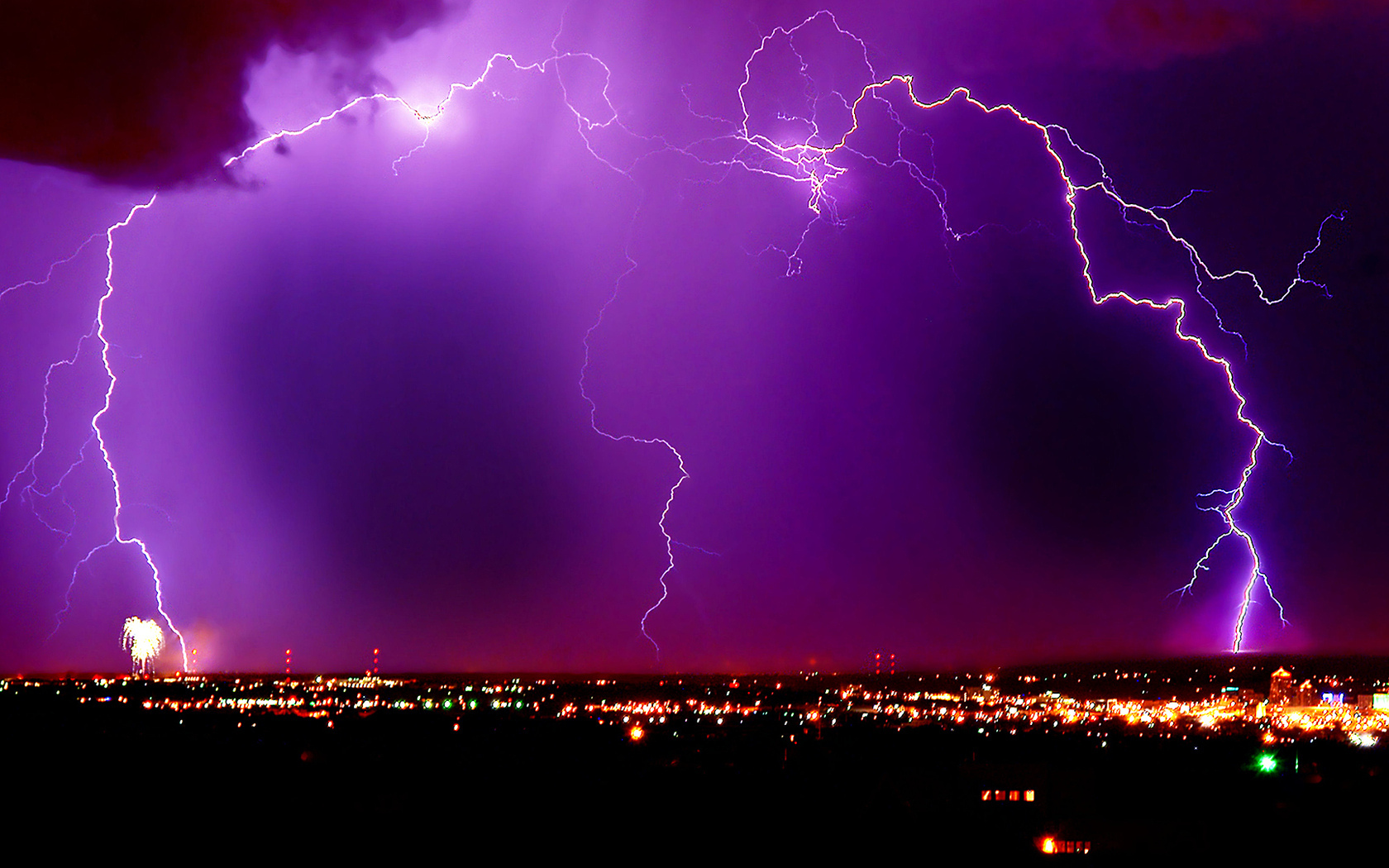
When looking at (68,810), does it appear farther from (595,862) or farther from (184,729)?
(184,729)

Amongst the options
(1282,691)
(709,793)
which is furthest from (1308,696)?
(709,793)

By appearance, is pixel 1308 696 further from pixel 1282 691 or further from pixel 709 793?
pixel 709 793

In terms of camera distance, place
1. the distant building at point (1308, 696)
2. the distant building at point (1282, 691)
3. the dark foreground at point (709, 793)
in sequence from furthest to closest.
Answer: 1. the distant building at point (1282, 691)
2. the distant building at point (1308, 696)
3. the dark foreground at point (709, 793)

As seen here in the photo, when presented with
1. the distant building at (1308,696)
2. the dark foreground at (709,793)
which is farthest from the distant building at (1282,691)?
the dark foreground at (709,793)

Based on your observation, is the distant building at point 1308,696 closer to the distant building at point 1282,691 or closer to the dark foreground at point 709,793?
the distant building at point 1282,691

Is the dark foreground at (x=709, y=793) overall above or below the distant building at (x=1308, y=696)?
below

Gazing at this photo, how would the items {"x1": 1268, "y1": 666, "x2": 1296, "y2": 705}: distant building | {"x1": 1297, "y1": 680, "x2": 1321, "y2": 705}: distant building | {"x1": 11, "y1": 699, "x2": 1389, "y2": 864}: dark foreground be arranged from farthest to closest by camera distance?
{"x1": 1268, "y1": 666, "x2": 1296, "y2": 705}: distant building
{"x1": 1297, "y1": 680, "x2": 1321, "y2": 705}: distant building
{"x1": 11, "y1": 699, "x2": 1389, "y2": 864}: dark foreground

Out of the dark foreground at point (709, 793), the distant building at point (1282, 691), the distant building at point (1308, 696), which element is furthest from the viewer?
the distant building at point (1282, 691)

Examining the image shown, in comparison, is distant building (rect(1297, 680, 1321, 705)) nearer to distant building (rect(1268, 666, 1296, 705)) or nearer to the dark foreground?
distant building (rect(1268, 666, 1296, 705))

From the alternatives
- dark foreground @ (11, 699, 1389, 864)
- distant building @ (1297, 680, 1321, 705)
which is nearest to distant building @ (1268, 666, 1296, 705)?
distant building @ (1297, 680, 1321, 705)
